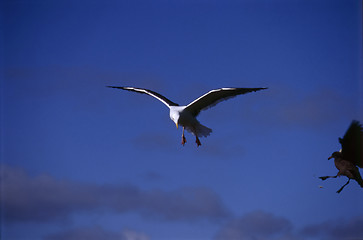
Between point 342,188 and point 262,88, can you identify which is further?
point 262,88

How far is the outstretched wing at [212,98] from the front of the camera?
14997 mm

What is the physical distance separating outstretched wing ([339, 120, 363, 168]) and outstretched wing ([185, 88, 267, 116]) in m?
4.53

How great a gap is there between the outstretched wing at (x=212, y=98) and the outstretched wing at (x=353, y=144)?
14.8 feet

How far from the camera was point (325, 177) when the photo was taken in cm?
981

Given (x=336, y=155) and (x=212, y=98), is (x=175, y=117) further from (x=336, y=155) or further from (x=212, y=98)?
(x=336, y=155)

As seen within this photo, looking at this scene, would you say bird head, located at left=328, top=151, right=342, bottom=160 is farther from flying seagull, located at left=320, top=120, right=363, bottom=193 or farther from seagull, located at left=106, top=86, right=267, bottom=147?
seagull, located at left=106, top=86, right=267, bottom=147

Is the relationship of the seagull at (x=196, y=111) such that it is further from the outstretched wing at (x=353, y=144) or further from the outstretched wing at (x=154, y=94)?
the outstretched wing at (x=353, y=144)

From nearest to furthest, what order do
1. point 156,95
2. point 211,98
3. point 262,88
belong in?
point 262,88 < point 211,98 < point 156,95

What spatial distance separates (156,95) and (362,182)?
33.5ft

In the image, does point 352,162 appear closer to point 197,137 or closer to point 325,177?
point 325,177

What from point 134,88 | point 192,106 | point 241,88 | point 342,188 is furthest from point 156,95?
point 342,188

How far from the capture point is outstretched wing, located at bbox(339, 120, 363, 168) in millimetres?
10219

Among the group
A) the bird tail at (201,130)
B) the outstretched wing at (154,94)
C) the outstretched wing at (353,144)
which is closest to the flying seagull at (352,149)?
the outstretched wing at (353,144)

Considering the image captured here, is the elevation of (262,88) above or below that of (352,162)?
above
